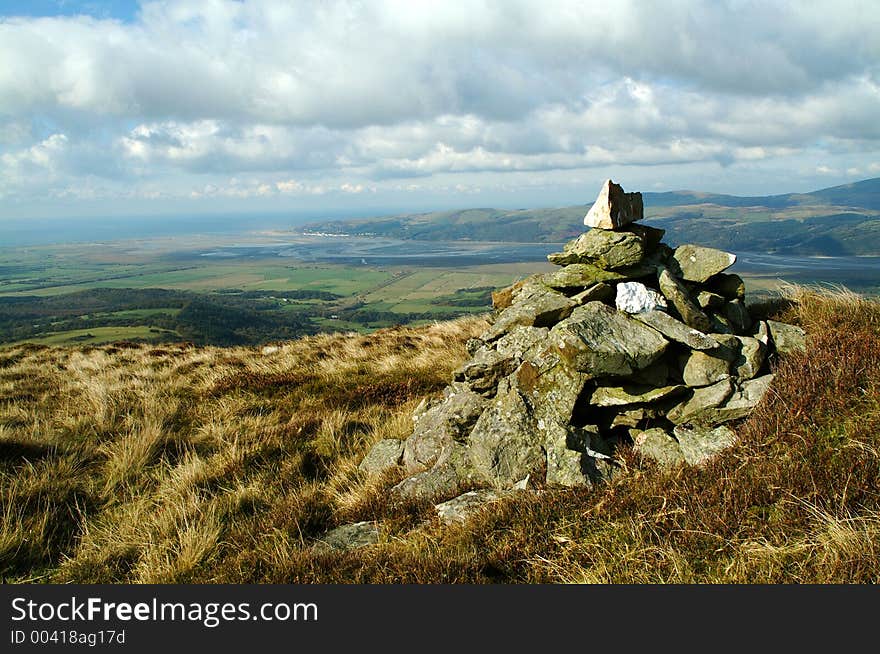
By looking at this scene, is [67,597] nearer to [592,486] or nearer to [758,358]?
[592,486]

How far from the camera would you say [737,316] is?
8.30 m

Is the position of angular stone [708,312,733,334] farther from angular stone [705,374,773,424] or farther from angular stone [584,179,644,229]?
angular stone [584,179,644,229]

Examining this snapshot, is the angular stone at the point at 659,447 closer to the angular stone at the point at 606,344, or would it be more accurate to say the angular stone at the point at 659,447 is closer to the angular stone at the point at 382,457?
the angular stone at the point at 606,344

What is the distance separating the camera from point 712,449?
5.64 meters

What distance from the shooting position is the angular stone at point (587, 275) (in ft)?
27.6

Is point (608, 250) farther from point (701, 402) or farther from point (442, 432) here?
point (442, 432)

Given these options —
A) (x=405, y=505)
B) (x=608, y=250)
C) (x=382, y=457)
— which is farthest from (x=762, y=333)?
(x=382, y=457)

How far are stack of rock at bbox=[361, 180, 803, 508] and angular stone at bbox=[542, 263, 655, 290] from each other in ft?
0.08

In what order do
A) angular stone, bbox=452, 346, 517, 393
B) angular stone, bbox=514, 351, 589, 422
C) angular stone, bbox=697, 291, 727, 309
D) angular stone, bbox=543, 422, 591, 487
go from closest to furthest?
1. angular stone, bbox=543, 422, 591, 487
2. angular stone, bbox=514, 351, 589, 422
3. angular stone, bbox=452, 346, 517, 393
4. angular stone, bbox=697, 291, 727, 309

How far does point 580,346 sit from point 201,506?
5564 mm

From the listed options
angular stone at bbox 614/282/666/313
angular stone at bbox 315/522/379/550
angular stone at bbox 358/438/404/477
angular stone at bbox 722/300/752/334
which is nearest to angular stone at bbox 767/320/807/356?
angular stone at bbox 722/300/752/334

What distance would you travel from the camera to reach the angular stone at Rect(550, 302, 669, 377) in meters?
6.58

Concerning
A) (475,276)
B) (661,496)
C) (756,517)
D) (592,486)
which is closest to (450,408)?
(592,486)

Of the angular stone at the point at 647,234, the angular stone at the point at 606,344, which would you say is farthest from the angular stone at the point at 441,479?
the angular stone at the point at 647,234
